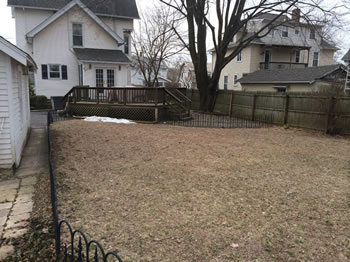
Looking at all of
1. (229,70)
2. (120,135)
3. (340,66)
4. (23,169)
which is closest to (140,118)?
(120,135)

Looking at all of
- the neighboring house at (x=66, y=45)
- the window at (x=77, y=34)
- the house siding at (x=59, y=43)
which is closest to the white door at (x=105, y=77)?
the neighboring house at (x=66, y=45)

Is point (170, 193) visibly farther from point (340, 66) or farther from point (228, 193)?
point (340, 66)

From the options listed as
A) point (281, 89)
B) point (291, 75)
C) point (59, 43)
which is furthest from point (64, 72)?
point (291, 75)

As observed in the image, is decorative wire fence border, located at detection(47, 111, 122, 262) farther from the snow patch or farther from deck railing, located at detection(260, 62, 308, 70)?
deck railing, located at detection(260, 62, 308, 70)

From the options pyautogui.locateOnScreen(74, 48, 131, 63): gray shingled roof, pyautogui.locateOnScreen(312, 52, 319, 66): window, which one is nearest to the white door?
pyautogui.locateOnScreen(74, 48, 131, 63): gray shingled roof

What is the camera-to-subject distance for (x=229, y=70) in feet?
111

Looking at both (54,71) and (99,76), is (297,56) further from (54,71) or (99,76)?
(54,71)

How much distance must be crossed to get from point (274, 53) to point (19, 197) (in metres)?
32.2

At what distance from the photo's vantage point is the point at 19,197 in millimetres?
4801

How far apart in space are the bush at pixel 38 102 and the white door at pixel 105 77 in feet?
12.4

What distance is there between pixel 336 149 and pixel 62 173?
8.11 meters

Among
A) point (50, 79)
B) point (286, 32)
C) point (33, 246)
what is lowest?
point (33, 246)

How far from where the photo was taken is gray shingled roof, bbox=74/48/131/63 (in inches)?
779

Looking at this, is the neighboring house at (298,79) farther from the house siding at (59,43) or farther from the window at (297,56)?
the house siding at (59,43)
